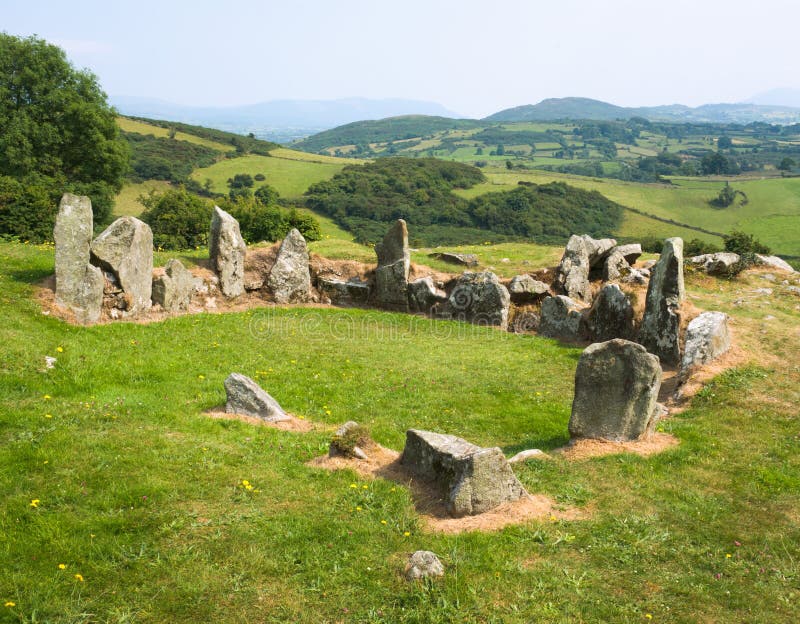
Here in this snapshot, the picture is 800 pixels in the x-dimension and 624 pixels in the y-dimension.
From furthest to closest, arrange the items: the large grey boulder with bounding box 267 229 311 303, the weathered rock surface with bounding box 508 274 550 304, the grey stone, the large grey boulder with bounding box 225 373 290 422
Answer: the large grey boulder with bounding box 267 229 311 303
the weathered rock surface with bounding box 508 274 550 304
the large grey boulder with bounding box 225 373 290 422
the grey stone

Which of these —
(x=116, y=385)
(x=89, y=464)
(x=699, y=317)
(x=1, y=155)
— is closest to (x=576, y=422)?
(x=699, y=317)

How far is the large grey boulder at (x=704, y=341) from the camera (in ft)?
66.5

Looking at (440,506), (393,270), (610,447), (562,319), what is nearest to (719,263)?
(562,319)

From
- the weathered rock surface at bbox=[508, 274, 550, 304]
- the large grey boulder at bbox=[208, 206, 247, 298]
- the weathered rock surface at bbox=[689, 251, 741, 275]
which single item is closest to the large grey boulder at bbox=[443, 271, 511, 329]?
the weathered rock surface at bbox=[508, 274, 550, 304]

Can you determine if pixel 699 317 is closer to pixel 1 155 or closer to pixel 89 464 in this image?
pixel 89 464

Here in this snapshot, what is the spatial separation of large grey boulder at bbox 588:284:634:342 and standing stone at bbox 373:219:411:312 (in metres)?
Result: 9.88

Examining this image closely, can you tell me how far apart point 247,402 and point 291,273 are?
1609cm

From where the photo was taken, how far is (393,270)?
31188 mm

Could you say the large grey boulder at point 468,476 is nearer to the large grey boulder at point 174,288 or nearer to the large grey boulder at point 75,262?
the large grey boulder at point 75,262

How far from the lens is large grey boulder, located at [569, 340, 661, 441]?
1455 centimetres

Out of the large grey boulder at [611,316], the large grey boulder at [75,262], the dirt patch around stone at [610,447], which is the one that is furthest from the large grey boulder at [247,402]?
the large grey boulder at [611,316]

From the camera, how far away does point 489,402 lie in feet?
62.2

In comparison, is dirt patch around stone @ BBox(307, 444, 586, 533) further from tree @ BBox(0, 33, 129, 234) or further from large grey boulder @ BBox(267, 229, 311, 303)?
tree @ BBox(0, 33, 129, 234)

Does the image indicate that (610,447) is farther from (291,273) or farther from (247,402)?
(291,273)
